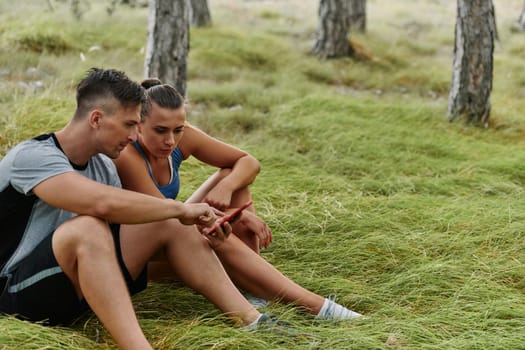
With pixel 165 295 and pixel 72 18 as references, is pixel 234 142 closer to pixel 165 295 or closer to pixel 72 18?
pixel 165 295

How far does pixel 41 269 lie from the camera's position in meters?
2.57

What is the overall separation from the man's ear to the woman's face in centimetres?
43

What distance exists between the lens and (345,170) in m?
5.30

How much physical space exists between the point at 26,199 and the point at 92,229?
340mm

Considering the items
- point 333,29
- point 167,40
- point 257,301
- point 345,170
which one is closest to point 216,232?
point 257,301

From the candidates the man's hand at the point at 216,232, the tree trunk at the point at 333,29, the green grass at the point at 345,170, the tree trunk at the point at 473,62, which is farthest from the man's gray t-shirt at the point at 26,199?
the tree trunk at the point at 333,29

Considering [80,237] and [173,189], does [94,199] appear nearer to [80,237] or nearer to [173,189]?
[80,237]

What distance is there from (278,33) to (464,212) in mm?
7034

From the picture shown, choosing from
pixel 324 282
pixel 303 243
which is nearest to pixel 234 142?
pixel 303 243

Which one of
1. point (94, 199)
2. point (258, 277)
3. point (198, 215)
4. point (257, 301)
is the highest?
point (94, 199)

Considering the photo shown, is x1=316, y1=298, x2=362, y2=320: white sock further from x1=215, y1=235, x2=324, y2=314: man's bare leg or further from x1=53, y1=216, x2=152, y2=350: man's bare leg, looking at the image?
x1=53, y1=216, x2=152, y2=350: man's bare leg

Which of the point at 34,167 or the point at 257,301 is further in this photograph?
the point at 257,301

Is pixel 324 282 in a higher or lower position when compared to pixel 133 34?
lower

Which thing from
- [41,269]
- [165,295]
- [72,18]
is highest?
[72,18]
